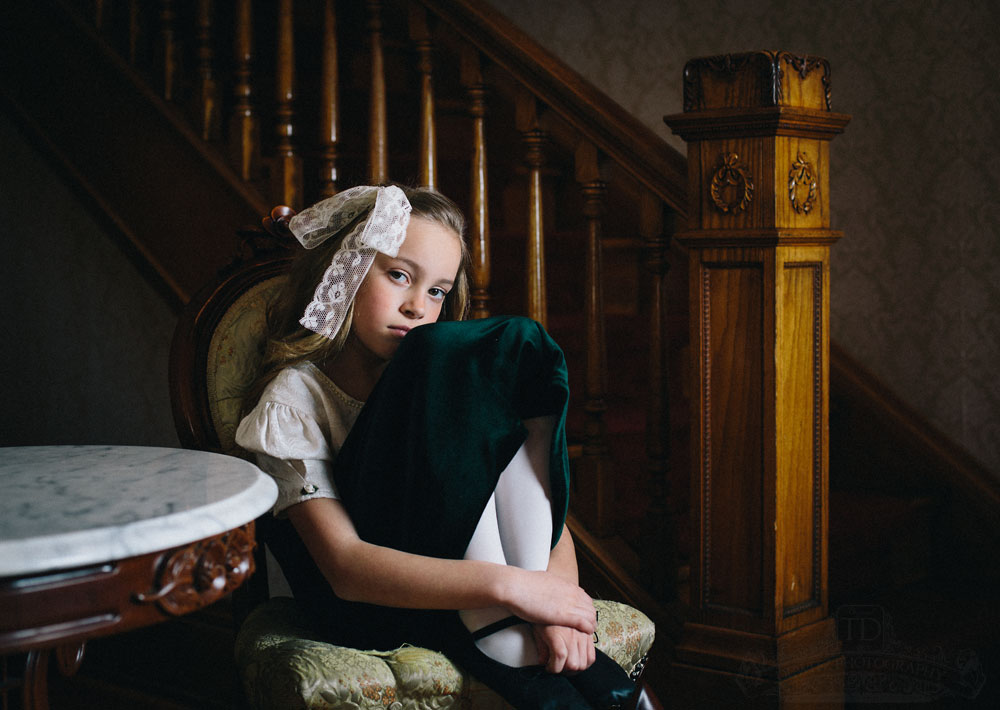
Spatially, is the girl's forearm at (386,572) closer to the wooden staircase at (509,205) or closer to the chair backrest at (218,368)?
the chair backrest at (218,368)

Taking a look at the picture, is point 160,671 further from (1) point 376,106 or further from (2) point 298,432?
(1) point 376,106

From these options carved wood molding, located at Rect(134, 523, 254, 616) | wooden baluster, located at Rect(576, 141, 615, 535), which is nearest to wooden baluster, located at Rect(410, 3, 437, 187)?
wooden baluster, located at Rect(576, 141, 615, 535)

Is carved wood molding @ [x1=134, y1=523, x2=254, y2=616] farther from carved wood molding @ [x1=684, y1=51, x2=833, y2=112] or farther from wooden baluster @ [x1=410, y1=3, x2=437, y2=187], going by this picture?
wooden baluster @ [x1=410, y1=3, x2=437, y2=187]

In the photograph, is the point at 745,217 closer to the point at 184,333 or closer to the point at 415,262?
the point at 415,262

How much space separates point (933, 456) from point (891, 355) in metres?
0.32

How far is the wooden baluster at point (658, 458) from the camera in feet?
5.86

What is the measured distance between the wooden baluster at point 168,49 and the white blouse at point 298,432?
1166 mm

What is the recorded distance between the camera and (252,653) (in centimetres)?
118

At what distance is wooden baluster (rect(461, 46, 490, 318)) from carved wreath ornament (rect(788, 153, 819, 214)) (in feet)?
2.12

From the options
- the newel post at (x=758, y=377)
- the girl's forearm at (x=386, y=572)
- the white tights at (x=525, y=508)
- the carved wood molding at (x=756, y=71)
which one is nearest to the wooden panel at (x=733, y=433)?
the newel post at (x=758, y=377)

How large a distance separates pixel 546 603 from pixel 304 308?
57cm

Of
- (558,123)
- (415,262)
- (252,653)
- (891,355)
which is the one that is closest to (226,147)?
(558,123)

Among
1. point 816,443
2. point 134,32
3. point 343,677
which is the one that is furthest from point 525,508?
point 134,32

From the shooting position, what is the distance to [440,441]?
3.75 feet
